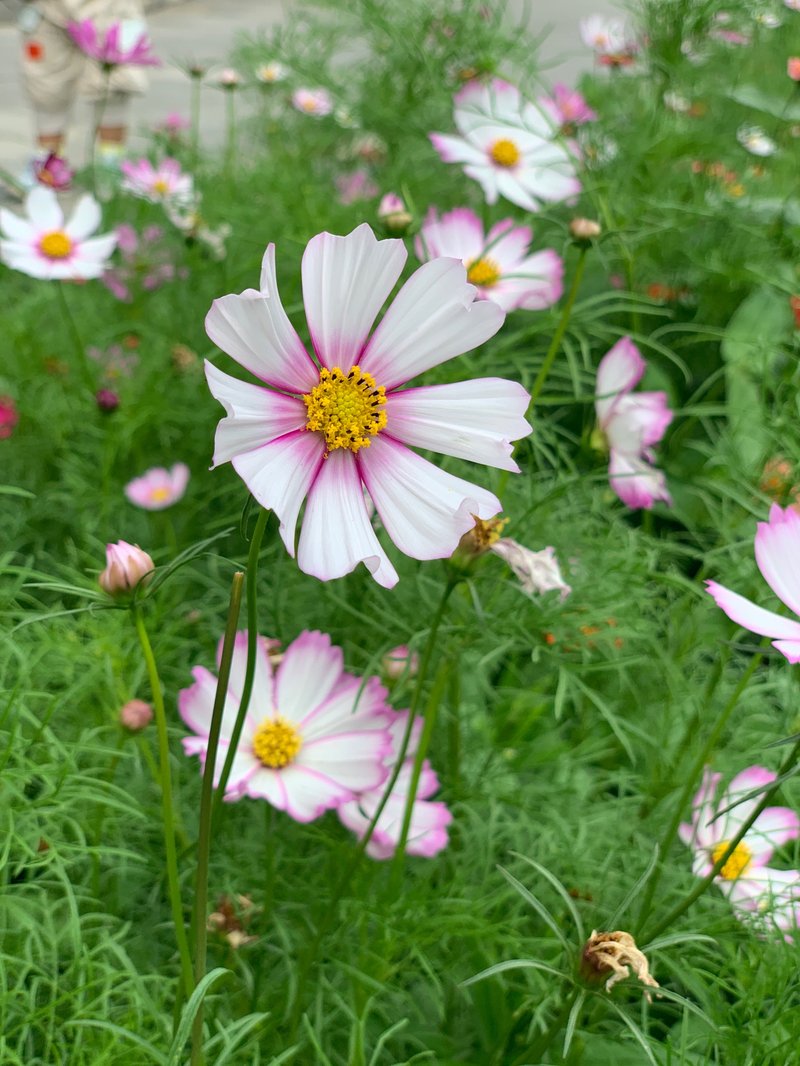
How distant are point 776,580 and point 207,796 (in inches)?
11.7

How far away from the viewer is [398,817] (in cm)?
75

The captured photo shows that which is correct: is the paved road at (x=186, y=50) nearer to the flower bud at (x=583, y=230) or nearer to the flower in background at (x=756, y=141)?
the flower in background at (x=756, y=141)

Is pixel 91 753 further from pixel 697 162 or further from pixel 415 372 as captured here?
pixel 697 162

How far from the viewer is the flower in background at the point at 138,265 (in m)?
1.36

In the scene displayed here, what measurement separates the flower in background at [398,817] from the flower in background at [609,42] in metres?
1.32

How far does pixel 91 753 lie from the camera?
2.61 feet

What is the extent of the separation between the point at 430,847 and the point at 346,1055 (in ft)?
0.52

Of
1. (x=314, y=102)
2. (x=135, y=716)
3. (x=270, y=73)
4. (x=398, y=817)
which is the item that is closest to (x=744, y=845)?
(x=398, y=817)

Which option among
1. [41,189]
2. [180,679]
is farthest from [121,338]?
[180,679]

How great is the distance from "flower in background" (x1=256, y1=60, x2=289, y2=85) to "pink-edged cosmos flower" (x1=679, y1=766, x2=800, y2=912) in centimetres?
150

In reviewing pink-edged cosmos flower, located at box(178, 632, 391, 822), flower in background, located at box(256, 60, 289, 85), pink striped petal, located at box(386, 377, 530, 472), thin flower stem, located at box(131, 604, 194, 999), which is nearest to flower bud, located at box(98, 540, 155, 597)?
thin flower stem, located at box(131, 604, 194, 999)

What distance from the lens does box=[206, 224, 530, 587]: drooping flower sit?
0.46m

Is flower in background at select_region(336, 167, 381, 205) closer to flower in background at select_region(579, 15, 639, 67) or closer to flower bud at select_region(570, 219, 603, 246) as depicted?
flower in background at select_region(579, 15, 639, 67)

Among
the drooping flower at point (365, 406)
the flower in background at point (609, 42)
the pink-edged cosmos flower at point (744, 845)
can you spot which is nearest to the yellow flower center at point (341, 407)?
the drooping flower at point (365, 406)
